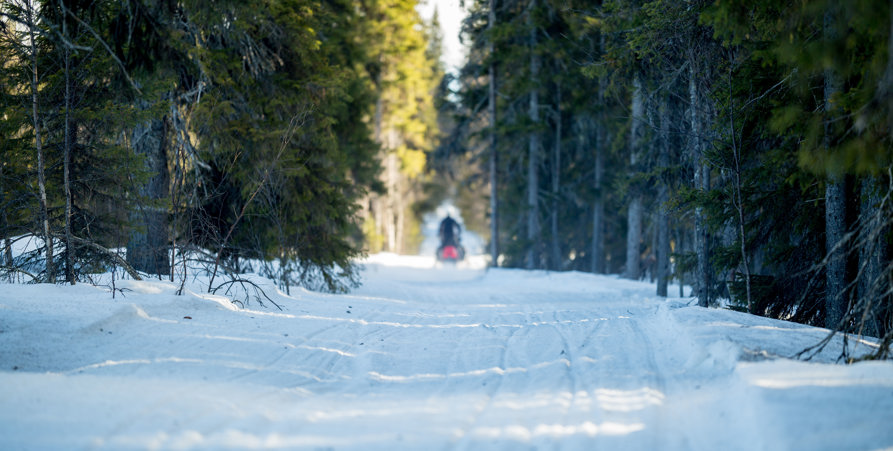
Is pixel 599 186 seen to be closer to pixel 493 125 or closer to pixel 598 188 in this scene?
pixel 598 188

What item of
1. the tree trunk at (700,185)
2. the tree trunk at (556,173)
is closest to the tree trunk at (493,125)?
the tree trunk at (556,173)

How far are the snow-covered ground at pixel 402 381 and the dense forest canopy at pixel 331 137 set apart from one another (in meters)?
1.08

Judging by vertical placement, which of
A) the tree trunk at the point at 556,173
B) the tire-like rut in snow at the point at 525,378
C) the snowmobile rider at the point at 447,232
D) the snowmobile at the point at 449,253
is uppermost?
the tree trunk at the point at 556,173

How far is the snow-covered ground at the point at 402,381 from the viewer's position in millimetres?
4004

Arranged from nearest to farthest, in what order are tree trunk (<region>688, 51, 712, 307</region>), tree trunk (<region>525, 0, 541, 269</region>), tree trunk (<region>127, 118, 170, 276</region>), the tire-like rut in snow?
the tire-like rut in snow → tree trunk (<region>688, 51, 712, 307</region>) → tree trunk (<region>127, 118, 170, 276</region>) → tree trunk (<region>525, 0, 541, 269</region>)

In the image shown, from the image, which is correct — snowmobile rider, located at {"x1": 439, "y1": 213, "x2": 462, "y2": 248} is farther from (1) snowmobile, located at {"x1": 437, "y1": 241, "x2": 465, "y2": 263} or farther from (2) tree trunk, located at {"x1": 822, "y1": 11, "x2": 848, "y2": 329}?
(2) tree trunk, located at {"x1": 822, "y1": 11, "x2": 848, "y2": 329}

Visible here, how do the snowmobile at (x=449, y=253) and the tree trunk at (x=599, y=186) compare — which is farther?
the snowmobile at (x=449, y=253)

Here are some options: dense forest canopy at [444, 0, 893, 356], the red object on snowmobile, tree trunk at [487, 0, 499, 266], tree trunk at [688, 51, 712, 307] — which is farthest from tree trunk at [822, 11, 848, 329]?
the red object on snowmobile

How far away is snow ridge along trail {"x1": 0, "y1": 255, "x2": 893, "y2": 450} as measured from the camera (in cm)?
400

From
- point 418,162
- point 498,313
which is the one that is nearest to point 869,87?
point 498,313

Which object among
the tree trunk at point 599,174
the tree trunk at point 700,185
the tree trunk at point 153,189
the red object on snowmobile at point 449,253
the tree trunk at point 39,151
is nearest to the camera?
the tree trunk at point 39,151

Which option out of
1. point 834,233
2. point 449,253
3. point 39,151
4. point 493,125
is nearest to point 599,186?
point 493,125

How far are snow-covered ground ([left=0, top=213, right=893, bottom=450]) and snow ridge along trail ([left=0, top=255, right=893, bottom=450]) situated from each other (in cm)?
2

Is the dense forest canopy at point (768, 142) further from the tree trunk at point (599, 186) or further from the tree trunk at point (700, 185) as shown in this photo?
the tree trunk at point (599, 186)
